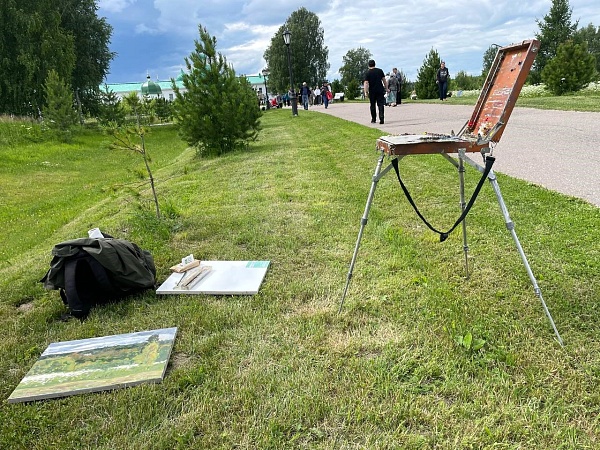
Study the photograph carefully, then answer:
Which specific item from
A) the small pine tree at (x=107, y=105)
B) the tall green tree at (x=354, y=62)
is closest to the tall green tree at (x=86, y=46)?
the small pine tree at (x=107, y=105)

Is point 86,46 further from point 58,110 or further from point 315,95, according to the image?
point 315,95

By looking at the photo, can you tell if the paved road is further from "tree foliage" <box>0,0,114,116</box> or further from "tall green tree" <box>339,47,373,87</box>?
"tall green tree" <box>339,47,373,87</box>

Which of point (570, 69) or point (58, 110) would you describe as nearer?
point (570, 69)

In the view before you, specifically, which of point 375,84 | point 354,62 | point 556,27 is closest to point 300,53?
point 354,62

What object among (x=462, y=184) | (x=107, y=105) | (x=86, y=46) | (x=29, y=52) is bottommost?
(x=462, y=184)

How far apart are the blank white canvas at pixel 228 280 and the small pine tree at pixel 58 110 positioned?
19756 millimetres

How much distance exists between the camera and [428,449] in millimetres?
1799

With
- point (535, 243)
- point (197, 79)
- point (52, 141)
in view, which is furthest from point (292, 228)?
point (52, 141)

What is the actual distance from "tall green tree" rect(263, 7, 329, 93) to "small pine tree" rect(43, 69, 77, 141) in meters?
40.2

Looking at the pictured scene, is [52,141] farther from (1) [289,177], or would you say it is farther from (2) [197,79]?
(1) [289,177]

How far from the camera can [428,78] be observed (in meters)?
28.0

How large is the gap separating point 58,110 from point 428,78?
2171 centimetres

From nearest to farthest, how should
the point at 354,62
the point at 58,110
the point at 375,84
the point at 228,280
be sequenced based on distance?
the point at 228,280, the point at 375,84, the point at 58,110, the point at 354,62

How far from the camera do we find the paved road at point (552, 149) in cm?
540
